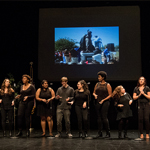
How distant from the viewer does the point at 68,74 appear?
757cm

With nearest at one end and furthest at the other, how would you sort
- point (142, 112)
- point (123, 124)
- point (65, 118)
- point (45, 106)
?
point (142, 112)
point (123, 124)
point (65, 118)
point (45, 106)

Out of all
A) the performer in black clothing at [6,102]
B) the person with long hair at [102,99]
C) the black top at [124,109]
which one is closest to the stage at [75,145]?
the person with long hair at [102,99]

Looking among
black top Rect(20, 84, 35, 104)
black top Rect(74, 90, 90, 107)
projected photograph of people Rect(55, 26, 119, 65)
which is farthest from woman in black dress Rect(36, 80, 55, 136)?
projected photograph of people Rect(55, 26, 119, 65)

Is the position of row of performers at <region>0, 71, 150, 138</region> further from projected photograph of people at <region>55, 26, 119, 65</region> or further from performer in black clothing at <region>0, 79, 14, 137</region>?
projected photograph of people at <region>55, 26, 119, 65</region>

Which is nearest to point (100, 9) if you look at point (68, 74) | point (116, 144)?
point (68, 74)

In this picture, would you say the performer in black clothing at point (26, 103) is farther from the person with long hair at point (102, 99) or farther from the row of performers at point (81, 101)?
the person with long hair at point (102, 99)

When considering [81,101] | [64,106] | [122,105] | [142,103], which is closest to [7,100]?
[64,106]

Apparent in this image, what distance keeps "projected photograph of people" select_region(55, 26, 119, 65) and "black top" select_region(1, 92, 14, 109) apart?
184 centimetres

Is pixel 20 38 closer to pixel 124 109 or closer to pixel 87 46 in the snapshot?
pixel 87 46

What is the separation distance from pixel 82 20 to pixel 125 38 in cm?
129

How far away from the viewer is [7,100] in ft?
20.4

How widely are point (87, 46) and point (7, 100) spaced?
2.62 m

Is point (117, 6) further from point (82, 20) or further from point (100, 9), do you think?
point (82, 20)

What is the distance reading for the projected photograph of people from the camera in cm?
742
